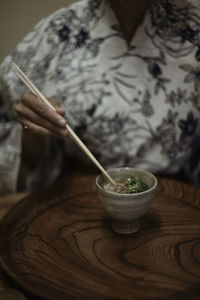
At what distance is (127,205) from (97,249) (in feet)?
0.33

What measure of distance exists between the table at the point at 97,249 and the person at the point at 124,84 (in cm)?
16

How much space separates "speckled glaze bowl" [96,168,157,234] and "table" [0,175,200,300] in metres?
0.02

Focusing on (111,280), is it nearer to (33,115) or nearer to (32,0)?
(33,115)

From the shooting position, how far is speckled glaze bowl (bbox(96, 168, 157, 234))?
633 millimetres

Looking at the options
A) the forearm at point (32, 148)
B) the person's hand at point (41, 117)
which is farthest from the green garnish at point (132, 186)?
the forearm at point (32, 148)

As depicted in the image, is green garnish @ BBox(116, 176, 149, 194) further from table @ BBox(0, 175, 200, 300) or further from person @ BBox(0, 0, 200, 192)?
person @ BBox(0, 0, 200, 192)

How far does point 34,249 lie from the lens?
66 centimetres

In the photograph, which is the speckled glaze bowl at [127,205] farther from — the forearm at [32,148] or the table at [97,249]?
the forearm at [32,148]

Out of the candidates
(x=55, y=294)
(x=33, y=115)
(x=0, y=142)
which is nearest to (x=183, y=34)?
(x=33, y=115)

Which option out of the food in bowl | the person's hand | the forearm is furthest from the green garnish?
the forearm

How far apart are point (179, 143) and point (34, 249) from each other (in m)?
0.52

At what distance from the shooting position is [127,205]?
636 millimetres

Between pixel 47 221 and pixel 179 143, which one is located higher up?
pixel 47 221

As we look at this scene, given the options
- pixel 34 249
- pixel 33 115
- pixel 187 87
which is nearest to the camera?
pixel 34 249
